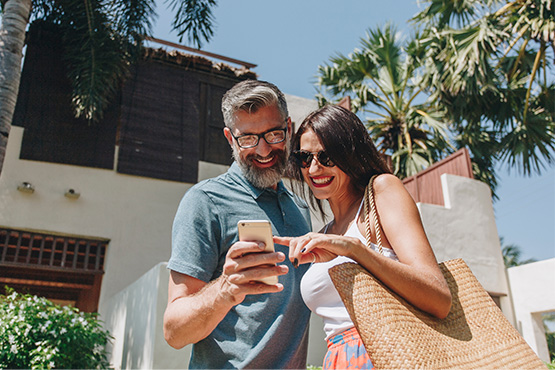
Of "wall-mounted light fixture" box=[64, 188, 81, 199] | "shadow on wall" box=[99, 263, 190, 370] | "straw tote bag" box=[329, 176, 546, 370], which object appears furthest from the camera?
"wall-mounted light fixture" box=[64, 188, 81, 199]

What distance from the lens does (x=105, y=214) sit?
369 inches

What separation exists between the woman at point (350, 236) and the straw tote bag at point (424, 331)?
0.16 feet

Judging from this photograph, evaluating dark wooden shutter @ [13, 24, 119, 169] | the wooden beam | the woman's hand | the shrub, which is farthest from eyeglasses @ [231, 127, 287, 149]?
the wooden beam

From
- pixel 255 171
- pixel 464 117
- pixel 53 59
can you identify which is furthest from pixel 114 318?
pixel 464 117

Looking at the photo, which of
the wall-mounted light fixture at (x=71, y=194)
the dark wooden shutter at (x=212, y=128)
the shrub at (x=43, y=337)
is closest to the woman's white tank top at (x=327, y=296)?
the shrub at (x=43, y=337)

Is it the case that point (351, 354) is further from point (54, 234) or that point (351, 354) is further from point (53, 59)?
point (53, 59)

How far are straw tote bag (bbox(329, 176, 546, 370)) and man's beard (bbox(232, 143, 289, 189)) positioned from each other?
2.61 feet

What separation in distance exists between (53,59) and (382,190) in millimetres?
10018

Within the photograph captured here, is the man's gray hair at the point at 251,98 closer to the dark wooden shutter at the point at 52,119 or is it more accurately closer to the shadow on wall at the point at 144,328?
the shadow on wall at the point at 144,328

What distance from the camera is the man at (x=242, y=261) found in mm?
1413

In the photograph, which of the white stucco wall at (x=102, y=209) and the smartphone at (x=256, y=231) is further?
the white stucco wall at (x=102, y=209)

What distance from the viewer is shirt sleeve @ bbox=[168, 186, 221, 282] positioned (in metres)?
1.70

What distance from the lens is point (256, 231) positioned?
1.26 meters

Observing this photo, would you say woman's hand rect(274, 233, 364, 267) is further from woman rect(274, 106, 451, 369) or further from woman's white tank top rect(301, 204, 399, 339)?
woman's white tank top rect(301, 204, 399, 339)
